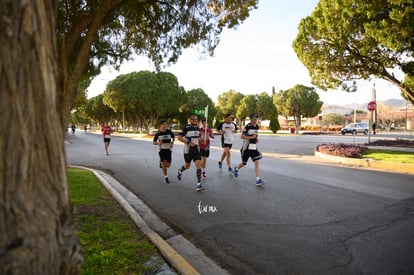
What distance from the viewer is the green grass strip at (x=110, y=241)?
10.5 ft

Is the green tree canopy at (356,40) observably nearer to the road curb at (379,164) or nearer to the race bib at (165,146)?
the road curb at (379,164)

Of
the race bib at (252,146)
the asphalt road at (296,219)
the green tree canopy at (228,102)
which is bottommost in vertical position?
the asphalt road at (296,219)

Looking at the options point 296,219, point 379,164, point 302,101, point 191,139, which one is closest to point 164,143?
point 191,139

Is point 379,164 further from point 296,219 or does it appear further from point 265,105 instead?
point 265,105

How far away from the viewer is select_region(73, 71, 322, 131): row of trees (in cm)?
4103

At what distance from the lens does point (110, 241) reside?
3.87 meters

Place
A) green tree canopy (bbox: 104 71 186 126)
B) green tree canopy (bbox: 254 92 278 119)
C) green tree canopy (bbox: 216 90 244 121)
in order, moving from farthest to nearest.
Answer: green tree canopy (bbox: 216 90 244 121), green tree canopy (bbox: 254 92 278 119), green tree canopy (bbox: 104 71 186 126)

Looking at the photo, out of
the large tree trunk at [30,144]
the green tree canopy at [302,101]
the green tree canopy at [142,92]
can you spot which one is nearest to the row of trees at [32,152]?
the large tree trunk at [30,144]

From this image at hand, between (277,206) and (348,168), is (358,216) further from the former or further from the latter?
(348,168)

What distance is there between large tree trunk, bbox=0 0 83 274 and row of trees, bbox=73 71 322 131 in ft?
118

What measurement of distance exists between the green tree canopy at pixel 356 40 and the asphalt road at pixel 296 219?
18.4 ft

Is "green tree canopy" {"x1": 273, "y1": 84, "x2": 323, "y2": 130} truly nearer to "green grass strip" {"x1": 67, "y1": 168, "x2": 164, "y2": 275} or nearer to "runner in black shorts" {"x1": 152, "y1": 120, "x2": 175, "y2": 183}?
"runner in black shorts" {"x1": 152, "y1": 120, "x2": 175, "y2": 183}

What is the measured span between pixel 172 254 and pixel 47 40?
271cm

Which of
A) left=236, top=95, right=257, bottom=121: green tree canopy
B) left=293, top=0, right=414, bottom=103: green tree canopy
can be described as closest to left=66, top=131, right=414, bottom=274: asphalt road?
left=293, top=0, right=414, bottom=103: green tree canopy
